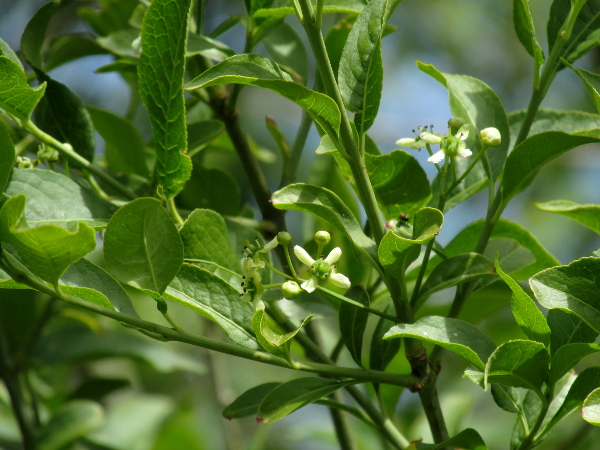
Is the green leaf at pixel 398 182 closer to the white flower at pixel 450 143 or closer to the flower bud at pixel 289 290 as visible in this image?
the white flower at pixel 450 143

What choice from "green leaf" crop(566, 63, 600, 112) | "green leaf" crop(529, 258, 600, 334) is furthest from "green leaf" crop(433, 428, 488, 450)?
"green leaf" crop(566, 63, 600, 112)

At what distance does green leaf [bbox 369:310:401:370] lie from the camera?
97 cm

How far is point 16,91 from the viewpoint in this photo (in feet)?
2.71

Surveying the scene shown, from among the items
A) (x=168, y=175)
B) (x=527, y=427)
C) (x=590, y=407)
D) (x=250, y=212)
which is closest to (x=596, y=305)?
(x=590, y=407)

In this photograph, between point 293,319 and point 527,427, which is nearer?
point 527,427

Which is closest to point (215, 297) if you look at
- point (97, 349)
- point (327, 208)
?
point (327, 208)

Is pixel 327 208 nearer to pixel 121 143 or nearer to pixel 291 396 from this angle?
pixel 291 396

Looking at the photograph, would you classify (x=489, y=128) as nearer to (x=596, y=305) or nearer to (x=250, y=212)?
(x=596, y=305)

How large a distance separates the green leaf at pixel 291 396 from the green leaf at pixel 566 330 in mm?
260

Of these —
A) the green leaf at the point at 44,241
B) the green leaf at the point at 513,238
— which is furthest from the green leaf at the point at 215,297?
the green leaf at the point at 513,238

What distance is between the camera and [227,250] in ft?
2.89

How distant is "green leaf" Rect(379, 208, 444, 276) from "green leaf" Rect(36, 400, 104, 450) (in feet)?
3.17

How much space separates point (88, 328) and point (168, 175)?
1009 millimetres

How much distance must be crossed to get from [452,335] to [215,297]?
0.28m
